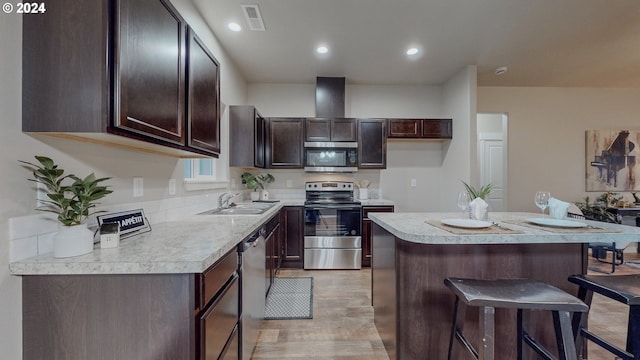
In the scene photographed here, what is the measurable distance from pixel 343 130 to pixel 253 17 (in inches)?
76.3

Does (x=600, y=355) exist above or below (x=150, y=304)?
below

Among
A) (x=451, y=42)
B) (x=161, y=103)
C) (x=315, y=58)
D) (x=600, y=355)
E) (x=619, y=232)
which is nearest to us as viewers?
(x=161, y=103)

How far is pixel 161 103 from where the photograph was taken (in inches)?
50.7

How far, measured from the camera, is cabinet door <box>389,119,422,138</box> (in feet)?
13.5

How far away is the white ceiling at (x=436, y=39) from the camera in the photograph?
7.86ft

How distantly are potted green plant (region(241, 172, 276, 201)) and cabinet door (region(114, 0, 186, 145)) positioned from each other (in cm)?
232

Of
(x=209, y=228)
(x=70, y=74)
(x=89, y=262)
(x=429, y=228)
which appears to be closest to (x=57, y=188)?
(x=89, y=262)

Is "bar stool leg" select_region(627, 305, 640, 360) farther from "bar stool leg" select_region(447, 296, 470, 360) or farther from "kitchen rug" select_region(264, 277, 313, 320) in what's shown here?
"kitchen rug" select_region(264, 277, 313, 320)

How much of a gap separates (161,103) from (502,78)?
472 centimetres

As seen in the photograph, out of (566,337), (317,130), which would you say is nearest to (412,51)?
(317,130)

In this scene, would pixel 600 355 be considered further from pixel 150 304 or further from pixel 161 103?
pixel 161 103

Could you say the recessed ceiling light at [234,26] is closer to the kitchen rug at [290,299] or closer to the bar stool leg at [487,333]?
the kitchen rug at [290,299]

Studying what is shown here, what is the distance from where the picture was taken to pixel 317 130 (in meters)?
3.94

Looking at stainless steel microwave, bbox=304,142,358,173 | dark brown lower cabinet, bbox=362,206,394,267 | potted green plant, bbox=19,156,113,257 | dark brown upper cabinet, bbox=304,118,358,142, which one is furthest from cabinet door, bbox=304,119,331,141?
potted green plant, bbox=19,156,113,257
